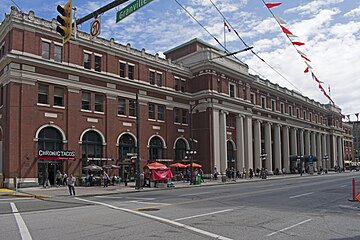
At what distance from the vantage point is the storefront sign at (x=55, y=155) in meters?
34.7

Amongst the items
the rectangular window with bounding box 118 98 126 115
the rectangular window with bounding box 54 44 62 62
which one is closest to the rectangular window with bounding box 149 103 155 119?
the rectangular window with bounding box 118 98 126 115

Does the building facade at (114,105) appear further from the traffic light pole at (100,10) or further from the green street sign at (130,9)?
the green street sign at (130,9)

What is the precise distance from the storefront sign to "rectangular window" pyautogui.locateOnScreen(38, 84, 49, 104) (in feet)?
16.5

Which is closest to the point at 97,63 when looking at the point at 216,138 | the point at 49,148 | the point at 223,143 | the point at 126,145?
the point at 126,145

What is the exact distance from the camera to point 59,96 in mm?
37688

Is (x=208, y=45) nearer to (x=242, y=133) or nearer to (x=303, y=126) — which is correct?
(x=242, y=133)

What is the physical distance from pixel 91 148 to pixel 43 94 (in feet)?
25.2

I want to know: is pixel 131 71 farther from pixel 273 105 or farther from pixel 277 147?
pixel 277 147

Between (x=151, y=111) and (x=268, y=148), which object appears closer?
(x=151, y=111)

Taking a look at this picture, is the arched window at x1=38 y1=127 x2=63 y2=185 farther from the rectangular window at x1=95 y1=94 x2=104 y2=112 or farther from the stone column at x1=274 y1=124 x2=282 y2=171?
the stone column at x1=274 y1=124 x2=282 y2=171

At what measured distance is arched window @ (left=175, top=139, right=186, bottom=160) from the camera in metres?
51.2

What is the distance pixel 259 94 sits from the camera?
6769cm

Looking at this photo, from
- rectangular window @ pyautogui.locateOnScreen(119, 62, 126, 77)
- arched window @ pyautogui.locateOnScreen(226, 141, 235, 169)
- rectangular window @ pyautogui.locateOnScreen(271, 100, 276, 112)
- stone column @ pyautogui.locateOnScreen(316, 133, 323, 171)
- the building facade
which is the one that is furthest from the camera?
stone column @ pyautogui.locateOnScreen(316, 133, 323, 171)

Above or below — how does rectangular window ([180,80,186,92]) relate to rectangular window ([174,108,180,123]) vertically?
above
